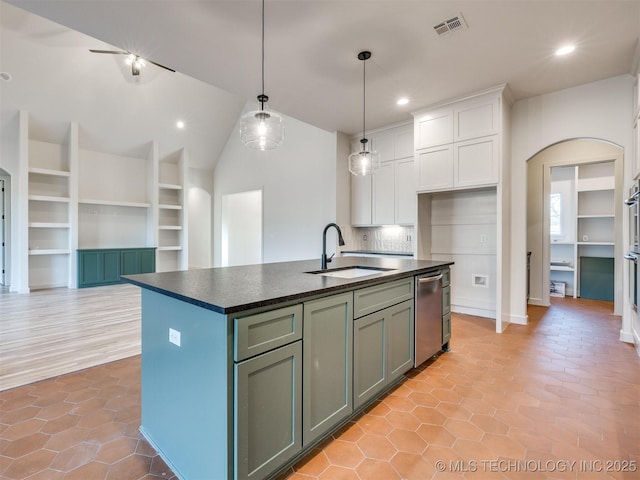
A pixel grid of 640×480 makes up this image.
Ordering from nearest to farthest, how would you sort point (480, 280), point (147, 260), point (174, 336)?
1. point (174, 336)
2. point (480, 280)
3. point (147, 260)

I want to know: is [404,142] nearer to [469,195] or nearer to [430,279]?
[469,195]

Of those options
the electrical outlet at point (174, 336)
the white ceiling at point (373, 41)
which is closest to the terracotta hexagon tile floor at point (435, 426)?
the electrical outlet at point (174, 336)

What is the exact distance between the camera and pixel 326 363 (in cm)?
173

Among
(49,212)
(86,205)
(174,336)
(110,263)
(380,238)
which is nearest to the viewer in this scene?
(174,336)

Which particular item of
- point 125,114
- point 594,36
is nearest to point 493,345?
point 594,36

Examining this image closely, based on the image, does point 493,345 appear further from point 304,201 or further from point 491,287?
point 304,201

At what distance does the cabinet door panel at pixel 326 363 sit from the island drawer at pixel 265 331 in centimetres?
8

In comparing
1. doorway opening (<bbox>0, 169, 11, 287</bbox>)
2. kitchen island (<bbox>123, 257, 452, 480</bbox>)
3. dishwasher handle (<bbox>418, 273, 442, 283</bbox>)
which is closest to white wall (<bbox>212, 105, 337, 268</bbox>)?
dishwasher handle (<bbox>418, 273, 442, 283</bbox>)

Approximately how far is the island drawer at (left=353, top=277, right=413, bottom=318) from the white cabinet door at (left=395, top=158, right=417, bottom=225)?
251 centimetres

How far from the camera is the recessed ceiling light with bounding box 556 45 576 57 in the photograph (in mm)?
3012

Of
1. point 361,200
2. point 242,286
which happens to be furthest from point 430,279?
point 361,200

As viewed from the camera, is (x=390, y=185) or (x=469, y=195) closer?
(x=469, y=195)

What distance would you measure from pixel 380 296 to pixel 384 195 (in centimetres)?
331

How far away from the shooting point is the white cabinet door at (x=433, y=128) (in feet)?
13.9
